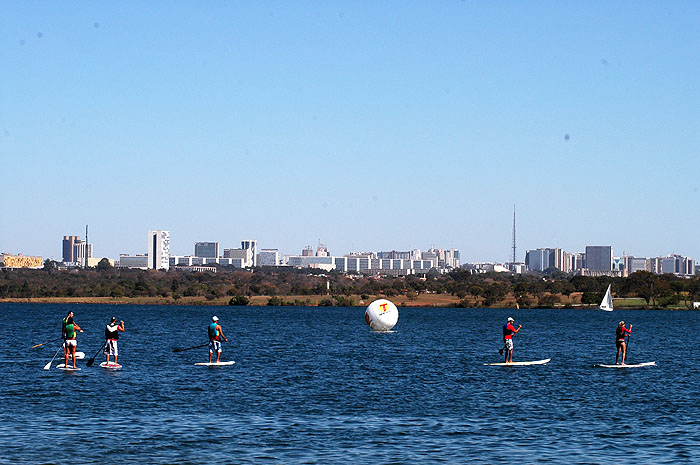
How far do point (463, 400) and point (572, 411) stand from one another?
4.40m

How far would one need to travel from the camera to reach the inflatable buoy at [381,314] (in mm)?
86812

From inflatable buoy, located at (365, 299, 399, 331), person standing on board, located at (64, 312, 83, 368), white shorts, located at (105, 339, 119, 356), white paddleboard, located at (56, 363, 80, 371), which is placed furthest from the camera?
inflatable buoy, located at (365, 299, 399, 331)

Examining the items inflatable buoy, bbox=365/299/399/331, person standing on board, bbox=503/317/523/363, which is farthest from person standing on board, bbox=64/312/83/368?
inflatable buoy, bbox=365/299/399/331

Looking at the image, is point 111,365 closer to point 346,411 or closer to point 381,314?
point 346,411

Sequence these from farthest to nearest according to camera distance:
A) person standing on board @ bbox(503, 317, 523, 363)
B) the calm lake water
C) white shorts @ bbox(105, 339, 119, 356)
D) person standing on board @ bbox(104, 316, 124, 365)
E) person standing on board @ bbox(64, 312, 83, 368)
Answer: person standing on board @ bbox(503, 317, 523, 363), white shorts @ bbox(105, 339, 119, 356), person standing on board @ bbox(104, 316, 124, 365), person standing on board @ bbox(64, 312, 83, 368), the calm lake water

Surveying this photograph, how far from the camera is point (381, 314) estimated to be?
87.2m

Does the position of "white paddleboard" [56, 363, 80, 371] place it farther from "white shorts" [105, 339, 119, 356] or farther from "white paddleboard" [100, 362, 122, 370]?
"white shorts" [105, 339, 119, 356]

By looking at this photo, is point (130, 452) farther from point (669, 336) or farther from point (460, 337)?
point (669, 336)

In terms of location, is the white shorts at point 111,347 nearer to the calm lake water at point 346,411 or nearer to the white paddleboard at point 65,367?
the calm lake water at point 346,411

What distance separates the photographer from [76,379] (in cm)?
4306

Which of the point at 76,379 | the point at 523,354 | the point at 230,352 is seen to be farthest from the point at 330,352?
the point at 76,379

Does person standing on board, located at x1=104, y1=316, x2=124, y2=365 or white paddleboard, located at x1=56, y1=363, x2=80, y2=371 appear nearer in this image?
person standing on board, located at x1=104, y1=316, x2=124, y2=365

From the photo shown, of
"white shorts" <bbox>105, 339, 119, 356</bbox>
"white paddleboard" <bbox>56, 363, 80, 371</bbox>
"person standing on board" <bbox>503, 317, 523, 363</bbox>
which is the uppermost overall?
"person standing on board" <bbox>503, 317, 523, 363</bbox>

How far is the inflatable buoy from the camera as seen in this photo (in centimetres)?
8681
